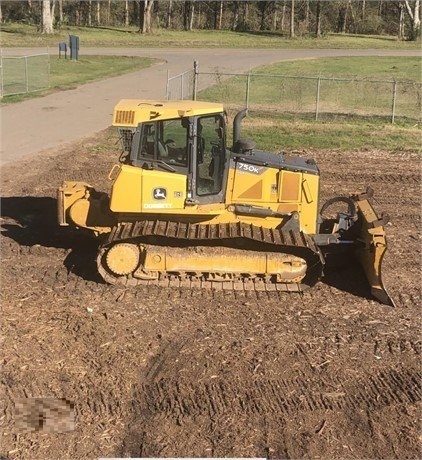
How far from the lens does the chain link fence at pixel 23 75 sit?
2856cm

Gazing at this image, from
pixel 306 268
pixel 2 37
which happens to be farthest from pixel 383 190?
pixel 2 37

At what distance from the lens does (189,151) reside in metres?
9.65

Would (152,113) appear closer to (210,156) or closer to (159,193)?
(210,156)

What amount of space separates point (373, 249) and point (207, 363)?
3230 mm

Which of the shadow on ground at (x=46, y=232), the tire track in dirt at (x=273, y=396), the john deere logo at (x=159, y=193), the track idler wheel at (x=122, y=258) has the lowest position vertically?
the tire track in dirt at (x=273, y=396)

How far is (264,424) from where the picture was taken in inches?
257

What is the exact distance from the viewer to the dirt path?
65.3 feet

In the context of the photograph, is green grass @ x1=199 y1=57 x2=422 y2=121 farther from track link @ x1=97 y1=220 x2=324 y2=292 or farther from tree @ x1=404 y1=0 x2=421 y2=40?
tree @ x1=404 y1=0 x2=421 y2=40

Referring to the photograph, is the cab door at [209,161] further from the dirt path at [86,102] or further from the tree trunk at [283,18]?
the tree trunk at [283,18]

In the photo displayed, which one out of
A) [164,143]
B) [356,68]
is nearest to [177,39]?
[356,68]

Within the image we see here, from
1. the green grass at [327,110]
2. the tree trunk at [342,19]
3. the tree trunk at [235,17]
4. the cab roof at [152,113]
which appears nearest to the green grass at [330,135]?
the green grass at [327,110]

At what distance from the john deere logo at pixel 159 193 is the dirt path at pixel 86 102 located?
28.1 feet

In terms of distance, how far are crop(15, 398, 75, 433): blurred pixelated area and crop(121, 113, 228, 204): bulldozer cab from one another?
13.3 feet

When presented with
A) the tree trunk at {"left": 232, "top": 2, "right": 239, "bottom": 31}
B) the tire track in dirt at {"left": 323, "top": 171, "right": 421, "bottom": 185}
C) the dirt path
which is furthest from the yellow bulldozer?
the tree trunk at {"left": 232, "top": 2, "right": 239, "bottom": 31}
